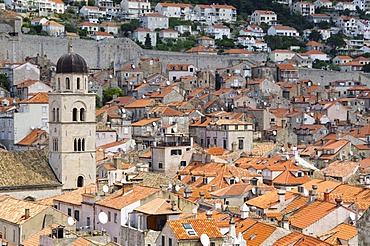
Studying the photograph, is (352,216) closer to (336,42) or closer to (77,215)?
(77,215)

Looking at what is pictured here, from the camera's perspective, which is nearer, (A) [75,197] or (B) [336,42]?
(A) [75,197]

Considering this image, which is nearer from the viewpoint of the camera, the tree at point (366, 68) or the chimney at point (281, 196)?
the chimney at point (281, 196)

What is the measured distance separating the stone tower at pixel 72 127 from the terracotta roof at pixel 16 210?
26.6 feet

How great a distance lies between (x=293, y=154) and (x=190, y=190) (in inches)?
664

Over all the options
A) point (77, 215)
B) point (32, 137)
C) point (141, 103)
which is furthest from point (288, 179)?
point (141, 103)

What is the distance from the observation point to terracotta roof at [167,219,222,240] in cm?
2698

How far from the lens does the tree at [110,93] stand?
89438mm

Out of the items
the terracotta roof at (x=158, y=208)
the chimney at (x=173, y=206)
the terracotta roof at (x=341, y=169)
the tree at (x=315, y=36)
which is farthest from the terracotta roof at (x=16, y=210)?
the tree at (x=315, y=36)

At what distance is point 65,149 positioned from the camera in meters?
47.3

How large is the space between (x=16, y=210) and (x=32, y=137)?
1124 inches

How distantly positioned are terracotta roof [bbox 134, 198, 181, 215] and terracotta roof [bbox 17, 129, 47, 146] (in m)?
32.1

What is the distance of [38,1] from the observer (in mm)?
136250

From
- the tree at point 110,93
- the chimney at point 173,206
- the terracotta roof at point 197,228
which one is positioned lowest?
the tree at point 110,93

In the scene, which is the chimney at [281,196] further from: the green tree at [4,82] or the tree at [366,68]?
the tree at [366,68]
